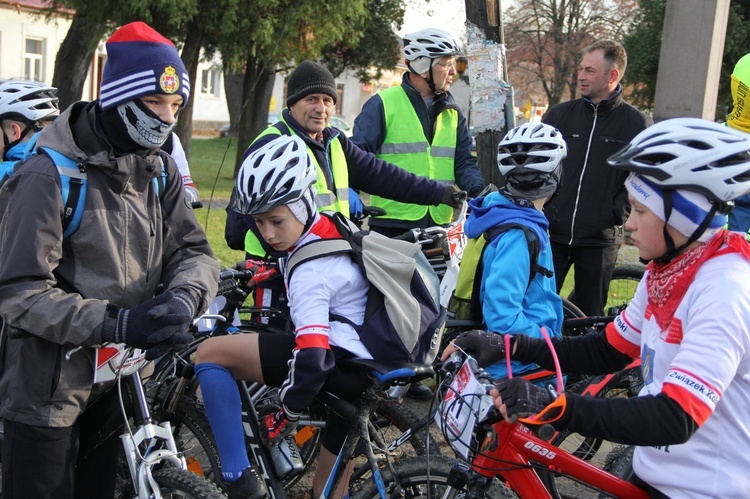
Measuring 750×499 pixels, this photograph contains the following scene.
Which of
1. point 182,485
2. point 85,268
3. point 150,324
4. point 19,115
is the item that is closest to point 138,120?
point 85,268

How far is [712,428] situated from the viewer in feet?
7.27

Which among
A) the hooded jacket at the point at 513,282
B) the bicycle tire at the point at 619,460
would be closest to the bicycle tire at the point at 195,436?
the hooded jacket at the point at 513,282

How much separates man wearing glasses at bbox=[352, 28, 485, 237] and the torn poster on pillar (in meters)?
0.19

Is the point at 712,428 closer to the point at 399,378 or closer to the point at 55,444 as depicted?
the point at 399,378

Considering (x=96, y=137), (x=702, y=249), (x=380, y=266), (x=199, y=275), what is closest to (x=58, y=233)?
(x=96, y=137)

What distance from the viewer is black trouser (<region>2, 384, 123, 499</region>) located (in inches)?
109

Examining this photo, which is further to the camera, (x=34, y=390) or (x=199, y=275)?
(x=199, y=275)

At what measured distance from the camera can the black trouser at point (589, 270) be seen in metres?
5.88

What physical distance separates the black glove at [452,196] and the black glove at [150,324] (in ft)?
7.57

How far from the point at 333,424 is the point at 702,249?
181cm

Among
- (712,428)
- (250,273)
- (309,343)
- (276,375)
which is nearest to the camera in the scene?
(712,428)

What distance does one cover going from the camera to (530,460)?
2.65m

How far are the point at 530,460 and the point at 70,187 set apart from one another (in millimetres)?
1741

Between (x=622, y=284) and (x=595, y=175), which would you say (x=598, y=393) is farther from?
(x=622, y=284)
